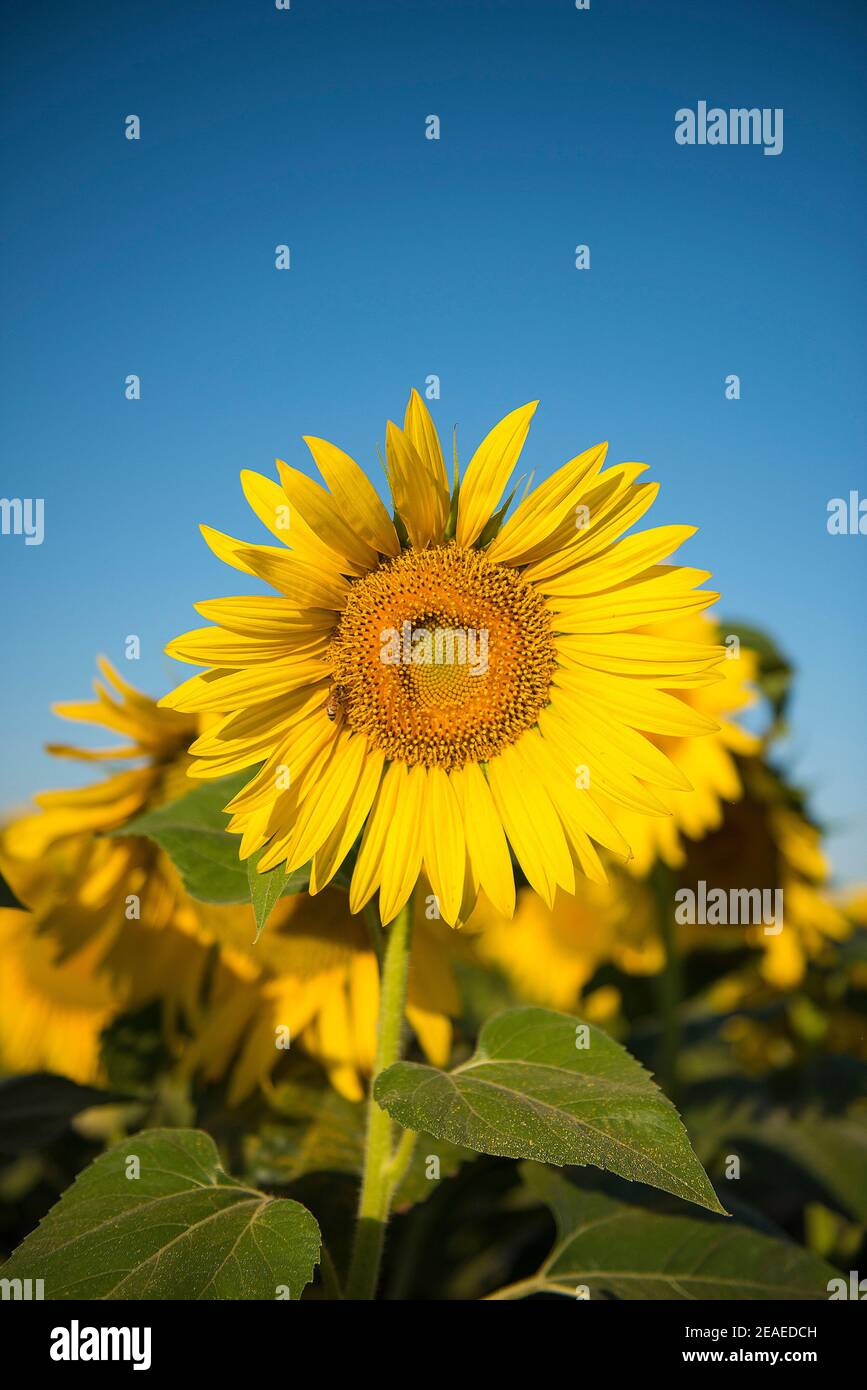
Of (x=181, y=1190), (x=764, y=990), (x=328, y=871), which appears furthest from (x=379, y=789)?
(x=764, y=990)

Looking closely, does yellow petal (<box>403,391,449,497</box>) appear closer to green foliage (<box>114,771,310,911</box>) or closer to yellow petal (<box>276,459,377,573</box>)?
yellow petal (<box>276,459,377,573</box>)

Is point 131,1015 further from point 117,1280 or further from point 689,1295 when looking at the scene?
point 689,1295

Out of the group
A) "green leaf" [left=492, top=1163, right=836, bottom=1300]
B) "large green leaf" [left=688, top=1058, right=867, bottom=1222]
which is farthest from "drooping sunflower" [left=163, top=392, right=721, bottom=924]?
"large green leaf" [left=688, top=1058, right=867, bottom=1222]

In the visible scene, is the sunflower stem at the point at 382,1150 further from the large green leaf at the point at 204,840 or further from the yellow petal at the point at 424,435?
the yellow petal at the point at 424,435

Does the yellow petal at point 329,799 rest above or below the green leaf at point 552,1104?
above

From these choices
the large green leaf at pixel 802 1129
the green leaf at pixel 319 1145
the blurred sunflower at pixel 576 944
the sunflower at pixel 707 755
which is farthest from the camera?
the blurred sunflower at pixel 576 944

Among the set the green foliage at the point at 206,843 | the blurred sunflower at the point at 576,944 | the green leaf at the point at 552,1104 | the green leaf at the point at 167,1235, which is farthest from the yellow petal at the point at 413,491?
the blurred sunflower at the point at 576,944
